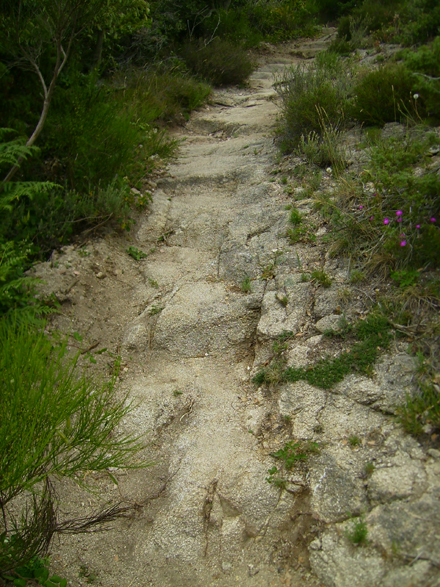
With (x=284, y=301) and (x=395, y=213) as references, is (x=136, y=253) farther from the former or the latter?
(x=395, y=213)

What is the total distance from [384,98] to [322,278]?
2951 millimetres

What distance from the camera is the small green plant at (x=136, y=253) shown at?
16.4 ft

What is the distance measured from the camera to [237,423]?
3.16 metres

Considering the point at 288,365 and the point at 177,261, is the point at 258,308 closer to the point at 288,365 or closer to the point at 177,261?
the point at 288,365

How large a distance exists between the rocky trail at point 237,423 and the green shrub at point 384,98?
1.19 metres

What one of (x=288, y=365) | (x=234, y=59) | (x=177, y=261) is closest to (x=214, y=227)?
(x=177, y=261)

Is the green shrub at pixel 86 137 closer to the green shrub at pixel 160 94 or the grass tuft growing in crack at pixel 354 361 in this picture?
the green shrub at pixel 160 94

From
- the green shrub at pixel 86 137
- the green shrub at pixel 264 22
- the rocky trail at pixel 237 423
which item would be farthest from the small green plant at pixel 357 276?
the green shrub at pixel 264 22

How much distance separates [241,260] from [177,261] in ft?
2.64

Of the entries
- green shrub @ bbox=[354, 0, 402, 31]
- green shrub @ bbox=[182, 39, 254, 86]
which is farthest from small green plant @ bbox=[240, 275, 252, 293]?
green shrub @ bbox=[354, 0, 402, 31]

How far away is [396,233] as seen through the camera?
3.43 m

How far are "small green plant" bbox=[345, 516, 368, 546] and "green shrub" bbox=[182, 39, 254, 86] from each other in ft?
31.5

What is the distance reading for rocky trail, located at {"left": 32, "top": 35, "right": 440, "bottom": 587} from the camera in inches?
90.5

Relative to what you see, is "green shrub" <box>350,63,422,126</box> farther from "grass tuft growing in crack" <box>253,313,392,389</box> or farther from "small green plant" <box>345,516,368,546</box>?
"small green plant" <box>345,516,368,546</box>
